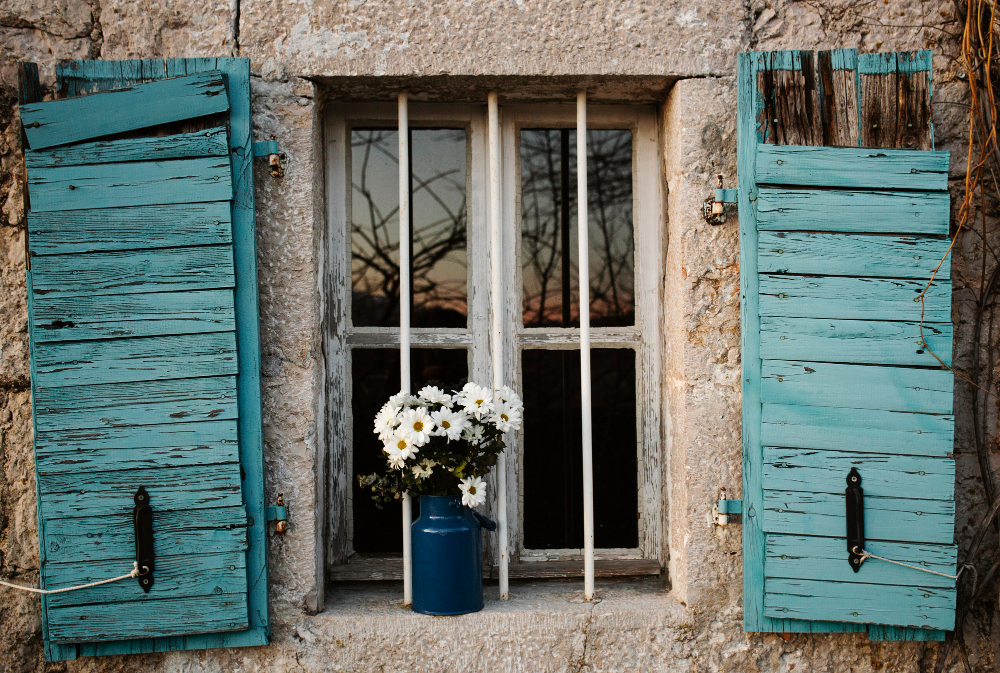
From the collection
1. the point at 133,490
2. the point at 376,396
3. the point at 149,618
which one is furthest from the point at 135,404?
the point at 376,396

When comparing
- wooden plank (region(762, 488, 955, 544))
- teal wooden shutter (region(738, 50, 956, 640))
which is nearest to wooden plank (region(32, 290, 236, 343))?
teal wooden shutter (region(738, 50, 956, 640))

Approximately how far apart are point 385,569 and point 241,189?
1.26 meters

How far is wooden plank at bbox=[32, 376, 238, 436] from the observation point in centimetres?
194

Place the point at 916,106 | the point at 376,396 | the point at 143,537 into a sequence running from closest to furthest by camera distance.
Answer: the point at 143,537
the point at 916,106
the point at 376,396

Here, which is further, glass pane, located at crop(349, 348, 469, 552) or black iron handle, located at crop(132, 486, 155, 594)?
glass pane, located at crop(349, 348, 469, 552)

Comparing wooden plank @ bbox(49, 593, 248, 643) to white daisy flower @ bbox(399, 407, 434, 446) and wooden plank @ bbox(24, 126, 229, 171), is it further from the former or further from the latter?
wooden plank @ bbox(24, 126, 229, 171)

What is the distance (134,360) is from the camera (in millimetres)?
1954

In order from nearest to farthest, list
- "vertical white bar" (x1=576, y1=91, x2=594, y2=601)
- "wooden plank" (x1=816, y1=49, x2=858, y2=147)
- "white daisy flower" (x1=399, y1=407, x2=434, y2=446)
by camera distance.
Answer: "white daisy flower" (x1=399, y1=407, x2=434, y2=446)
"wooden plank" (x1=816, y1=49, x2=858, y2=147)
"vertical white bar" (x1=576, y1=91, x2=594, y2=601)

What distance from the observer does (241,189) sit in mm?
2006

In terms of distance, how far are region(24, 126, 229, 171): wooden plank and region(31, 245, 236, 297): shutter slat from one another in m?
0.26

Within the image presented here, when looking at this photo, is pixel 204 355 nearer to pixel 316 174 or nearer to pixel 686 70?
pixel 316 174

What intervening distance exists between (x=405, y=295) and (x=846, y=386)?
4.32ft

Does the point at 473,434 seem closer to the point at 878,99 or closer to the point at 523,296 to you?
the point at 523,296

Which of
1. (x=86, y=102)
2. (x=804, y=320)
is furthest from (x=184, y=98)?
(x=804, y=320)
